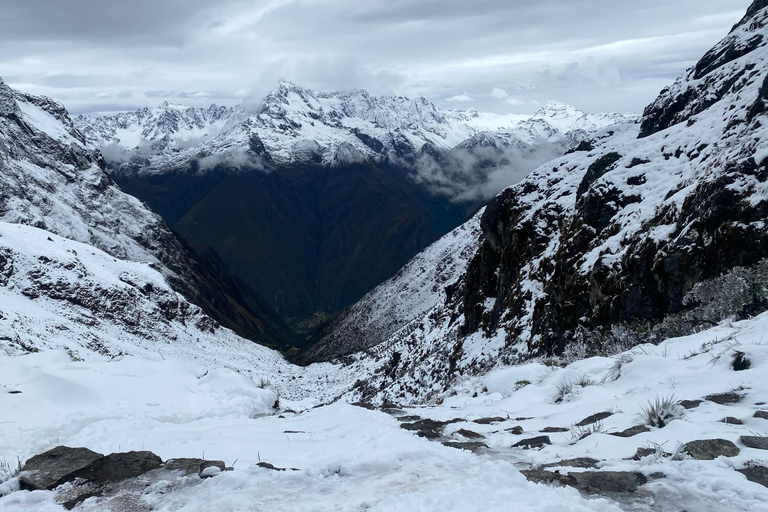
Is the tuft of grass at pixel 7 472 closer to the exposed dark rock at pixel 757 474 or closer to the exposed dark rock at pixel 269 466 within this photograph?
the exposed dark rock at pixel 269 466

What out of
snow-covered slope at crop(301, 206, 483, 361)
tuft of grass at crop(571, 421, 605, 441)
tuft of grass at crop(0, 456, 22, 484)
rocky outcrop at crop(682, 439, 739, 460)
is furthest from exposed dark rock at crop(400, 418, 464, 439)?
snow-covered slope at crop(301, 206, 483, 361)

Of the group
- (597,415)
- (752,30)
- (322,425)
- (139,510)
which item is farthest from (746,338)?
(752,30)

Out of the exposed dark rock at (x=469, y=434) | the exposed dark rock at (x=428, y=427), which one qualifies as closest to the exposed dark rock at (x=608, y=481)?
the exposed dark rock at (x=469, y=434)

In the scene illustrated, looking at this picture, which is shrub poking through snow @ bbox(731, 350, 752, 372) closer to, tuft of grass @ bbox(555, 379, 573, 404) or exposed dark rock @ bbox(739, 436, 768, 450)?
exposed dark rock @ bbox(739, 436, 768, 450)

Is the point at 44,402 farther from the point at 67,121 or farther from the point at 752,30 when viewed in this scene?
the point at 67,121

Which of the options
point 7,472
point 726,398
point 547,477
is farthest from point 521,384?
point 7,472

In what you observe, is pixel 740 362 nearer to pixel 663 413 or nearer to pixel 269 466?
pixel 663 413
